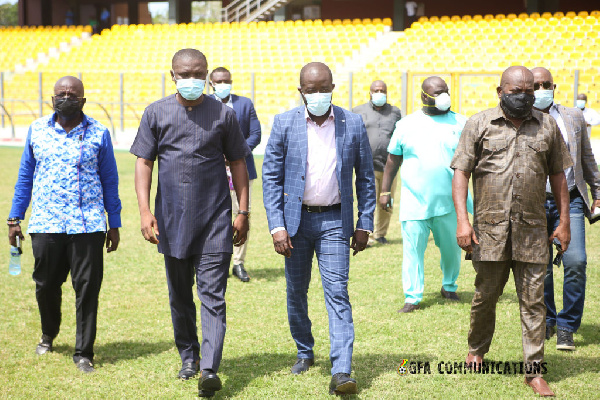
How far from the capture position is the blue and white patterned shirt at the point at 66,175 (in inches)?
184

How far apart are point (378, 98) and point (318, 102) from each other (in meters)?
4.74

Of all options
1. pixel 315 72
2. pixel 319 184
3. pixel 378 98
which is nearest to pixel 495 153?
pixel 319 184

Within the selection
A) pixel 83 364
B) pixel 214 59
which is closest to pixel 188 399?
pixel 83 364

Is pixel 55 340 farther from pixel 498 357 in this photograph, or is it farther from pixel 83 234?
pixel 498 357

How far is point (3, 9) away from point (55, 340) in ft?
201

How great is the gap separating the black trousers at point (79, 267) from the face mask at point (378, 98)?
16.0 feet

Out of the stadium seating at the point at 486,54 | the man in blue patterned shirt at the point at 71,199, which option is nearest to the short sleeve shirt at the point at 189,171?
the man in blue patterned shirt at the point at 71,199

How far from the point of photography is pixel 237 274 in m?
7.25

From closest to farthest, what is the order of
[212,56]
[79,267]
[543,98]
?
1. [79,267]
2. [543,98]
3. [212,56]

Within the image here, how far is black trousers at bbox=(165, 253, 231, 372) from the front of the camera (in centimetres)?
421

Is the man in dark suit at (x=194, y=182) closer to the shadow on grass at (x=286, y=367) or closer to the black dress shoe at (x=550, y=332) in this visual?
the shadow on grass at (x=286, y=367)

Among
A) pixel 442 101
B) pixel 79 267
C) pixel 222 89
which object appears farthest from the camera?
pixel 222 89

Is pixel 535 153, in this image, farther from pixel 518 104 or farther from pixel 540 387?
pixel 540 387

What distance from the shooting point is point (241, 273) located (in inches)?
284
